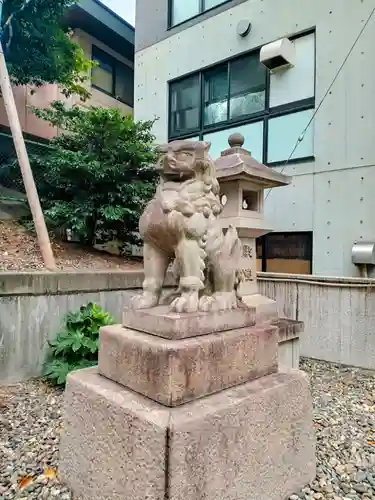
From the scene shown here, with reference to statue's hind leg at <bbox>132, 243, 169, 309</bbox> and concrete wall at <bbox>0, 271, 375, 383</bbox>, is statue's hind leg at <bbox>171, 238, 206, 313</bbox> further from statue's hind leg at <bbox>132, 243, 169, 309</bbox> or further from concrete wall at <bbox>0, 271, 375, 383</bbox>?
concrete wall at <bbox>0, 271, 375, 383</bbox>

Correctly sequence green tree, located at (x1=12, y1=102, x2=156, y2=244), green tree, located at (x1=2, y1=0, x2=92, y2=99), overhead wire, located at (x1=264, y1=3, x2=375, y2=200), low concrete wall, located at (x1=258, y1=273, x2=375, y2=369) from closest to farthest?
low concrete wall, located at (x1=258, y1=273, x2=375, y2=369) → green tree, located at (x1=12, y1=102, x2=156, y2=244) → overhead wire, located at (x1=264, y1=3, x2=375, y2=200) → green tree, located at (x1=2, y1=0, x2=92, y2=99)

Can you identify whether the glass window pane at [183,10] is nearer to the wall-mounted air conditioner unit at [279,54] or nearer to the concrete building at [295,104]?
the concrete building at [295,104]

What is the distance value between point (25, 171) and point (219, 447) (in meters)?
3.92

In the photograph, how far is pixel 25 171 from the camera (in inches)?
168

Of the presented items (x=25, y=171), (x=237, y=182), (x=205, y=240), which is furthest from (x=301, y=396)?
(x=25, y=171)

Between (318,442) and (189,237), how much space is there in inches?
73.8

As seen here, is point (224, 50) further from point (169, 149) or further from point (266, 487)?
point (266, 487)

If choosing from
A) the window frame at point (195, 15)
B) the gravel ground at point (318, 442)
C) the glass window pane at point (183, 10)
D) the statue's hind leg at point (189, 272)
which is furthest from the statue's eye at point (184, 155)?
the glass window pane at point (183, 10)

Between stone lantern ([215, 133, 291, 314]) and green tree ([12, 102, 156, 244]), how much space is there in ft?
5.67

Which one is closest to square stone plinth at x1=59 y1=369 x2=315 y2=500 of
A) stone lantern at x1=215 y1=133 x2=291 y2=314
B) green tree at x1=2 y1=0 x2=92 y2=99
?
stone lantern at x1=215 y1=133 x2=291 y2=314

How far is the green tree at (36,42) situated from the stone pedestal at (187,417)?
5.54 m

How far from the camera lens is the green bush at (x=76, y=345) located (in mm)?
3383

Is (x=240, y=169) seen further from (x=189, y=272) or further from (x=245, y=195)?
(x=189, y=272)

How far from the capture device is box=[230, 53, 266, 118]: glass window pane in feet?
20.7
